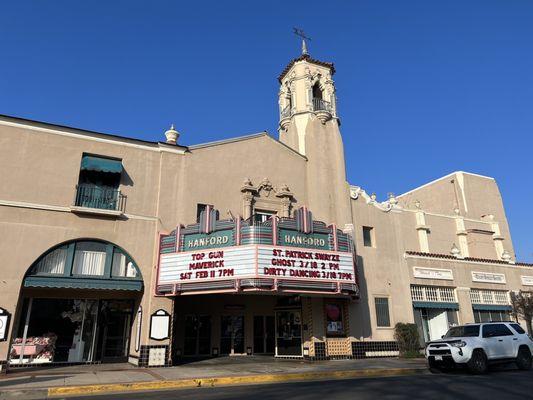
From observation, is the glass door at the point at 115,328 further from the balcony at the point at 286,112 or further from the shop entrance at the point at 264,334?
the balcony at the point at 286,112

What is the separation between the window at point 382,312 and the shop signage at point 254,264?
486 centimetres

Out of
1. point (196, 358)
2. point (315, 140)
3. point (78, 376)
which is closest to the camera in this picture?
point (78, 376)

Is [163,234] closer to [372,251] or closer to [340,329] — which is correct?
[340,329]

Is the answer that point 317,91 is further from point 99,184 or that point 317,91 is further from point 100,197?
point 100,197

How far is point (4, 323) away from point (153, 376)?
6470 mm

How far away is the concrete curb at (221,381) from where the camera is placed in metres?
11.8

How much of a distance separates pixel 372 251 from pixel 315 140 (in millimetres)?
7454

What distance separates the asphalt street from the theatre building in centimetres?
541

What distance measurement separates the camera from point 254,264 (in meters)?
17.0

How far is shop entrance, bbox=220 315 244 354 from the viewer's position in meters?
22.5

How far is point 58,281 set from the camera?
56.0 ft

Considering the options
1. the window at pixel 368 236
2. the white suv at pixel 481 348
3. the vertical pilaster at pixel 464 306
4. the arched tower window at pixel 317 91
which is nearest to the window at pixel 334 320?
the window at pixel 368 236

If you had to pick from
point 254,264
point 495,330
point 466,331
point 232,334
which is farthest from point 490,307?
point 254,264

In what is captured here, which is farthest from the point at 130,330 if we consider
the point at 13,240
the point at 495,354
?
the point at 495,354
